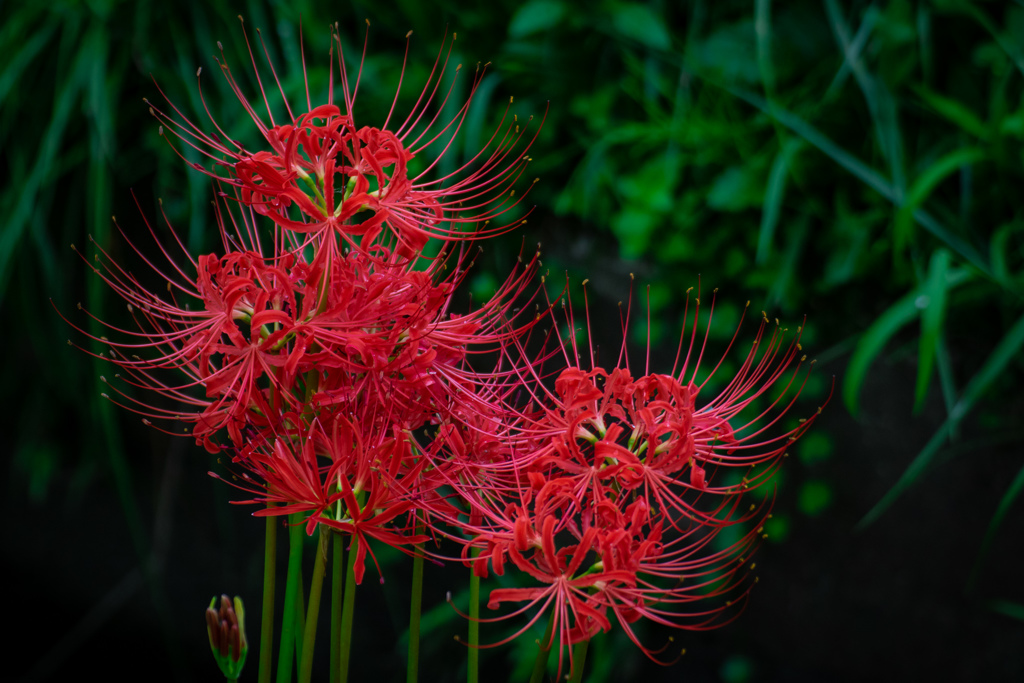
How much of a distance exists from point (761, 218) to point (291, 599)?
92 centimetres

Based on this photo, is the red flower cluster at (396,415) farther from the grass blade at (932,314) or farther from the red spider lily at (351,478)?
the grass blade at (932,314)

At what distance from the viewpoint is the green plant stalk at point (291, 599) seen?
459 mm

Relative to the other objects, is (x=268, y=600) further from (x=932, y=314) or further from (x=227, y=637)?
(x=932, y=314)

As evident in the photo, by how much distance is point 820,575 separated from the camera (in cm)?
117

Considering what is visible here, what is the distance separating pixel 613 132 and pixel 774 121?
0.76ft

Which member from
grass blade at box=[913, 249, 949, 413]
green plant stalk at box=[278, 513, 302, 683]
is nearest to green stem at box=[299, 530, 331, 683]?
→ green plant stalk at box=[278, 513, 302, 683]

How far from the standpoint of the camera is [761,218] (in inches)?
45.3

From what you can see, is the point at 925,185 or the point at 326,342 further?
the point at 925,185

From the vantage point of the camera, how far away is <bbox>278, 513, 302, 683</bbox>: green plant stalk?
0.46 m

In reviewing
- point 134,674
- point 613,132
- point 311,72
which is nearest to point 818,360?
point 613,132

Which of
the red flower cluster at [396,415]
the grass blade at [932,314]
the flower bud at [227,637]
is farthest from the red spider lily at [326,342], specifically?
the grass blade at [932,314]

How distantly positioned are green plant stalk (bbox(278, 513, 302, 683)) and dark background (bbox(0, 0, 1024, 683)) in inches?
29.9

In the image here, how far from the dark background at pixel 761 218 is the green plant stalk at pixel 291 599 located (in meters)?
0.76

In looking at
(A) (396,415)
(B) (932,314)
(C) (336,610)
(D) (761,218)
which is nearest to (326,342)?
(A) (396,415)
